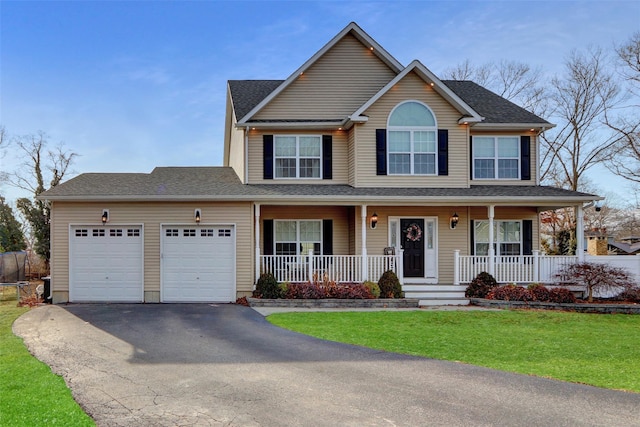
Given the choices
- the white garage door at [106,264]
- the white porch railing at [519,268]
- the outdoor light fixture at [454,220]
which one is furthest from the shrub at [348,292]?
the white garage door at [106,264]

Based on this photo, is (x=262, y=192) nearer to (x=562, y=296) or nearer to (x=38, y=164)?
(x=562, y=296)

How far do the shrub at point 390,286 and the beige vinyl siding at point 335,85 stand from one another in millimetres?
6136

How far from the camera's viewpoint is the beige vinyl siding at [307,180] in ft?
53.0

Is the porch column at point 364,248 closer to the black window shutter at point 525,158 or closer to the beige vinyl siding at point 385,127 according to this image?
the beige vinyl siding at point 385,127

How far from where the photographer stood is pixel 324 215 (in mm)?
16250

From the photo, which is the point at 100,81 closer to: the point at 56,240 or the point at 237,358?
the point at 56,240

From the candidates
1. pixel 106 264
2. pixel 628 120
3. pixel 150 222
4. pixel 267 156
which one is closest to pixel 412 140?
pixel 267 156

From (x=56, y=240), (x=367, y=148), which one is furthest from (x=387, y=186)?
(x=56, y=240)

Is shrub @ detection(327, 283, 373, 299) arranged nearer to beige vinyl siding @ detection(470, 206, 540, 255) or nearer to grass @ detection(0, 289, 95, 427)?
beige vinyl siding @ detection(470, 206, 540, 255)

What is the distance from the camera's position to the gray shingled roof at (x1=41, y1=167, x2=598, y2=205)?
1412cm

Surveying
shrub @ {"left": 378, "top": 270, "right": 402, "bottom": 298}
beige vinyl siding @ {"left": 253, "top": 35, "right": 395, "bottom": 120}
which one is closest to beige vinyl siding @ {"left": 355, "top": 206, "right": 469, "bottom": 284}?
shrub @ {"left": 378, "top": 270, "right": 402, "bottom": 298}

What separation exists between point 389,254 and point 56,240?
10.5 metres

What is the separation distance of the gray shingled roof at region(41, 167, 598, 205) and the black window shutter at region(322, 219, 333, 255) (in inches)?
52.1

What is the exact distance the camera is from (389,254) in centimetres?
1539
